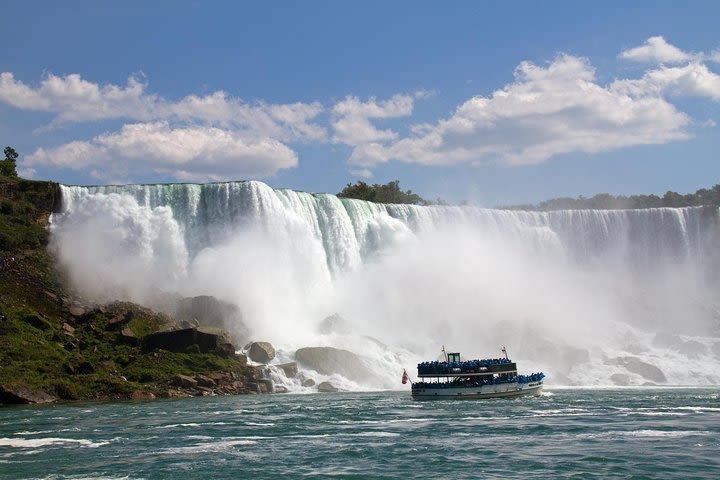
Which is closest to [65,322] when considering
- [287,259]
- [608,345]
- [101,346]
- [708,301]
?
[101,346]

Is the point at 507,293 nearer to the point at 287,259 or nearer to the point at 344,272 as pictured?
the point at 344,272

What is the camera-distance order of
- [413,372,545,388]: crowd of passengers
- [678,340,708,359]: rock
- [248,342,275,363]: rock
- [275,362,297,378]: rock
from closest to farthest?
[413,372,545,388]: crowd of passengers
[275,362,297,378]: rock
[248,342,275,363]: rock
[678,340,708,359]: rock

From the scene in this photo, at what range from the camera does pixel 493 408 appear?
40969 millimetres

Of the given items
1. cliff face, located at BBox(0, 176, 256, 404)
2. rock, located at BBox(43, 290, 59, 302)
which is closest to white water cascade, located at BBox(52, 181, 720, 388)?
rock, located at BBox(43, 290, 59, 302)

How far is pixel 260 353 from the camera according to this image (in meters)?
55.9

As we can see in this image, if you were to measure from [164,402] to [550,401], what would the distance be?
68.7ft

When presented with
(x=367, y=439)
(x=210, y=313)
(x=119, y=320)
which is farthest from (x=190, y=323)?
(x=367, y=439)

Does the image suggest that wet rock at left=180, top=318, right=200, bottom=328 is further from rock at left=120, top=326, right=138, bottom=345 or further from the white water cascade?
the white water cascade

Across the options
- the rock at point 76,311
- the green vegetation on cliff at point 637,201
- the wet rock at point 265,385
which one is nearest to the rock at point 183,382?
the wet rock at point 265,385

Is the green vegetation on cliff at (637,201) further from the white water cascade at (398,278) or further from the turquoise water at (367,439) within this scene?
the turquoise water at (367,439)

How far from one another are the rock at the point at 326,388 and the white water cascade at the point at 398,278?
4115 mm

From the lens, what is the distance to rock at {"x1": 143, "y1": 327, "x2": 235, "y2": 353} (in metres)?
53.9

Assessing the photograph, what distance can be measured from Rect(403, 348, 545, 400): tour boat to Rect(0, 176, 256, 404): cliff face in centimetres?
1171

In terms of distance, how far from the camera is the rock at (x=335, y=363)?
55328 mm
